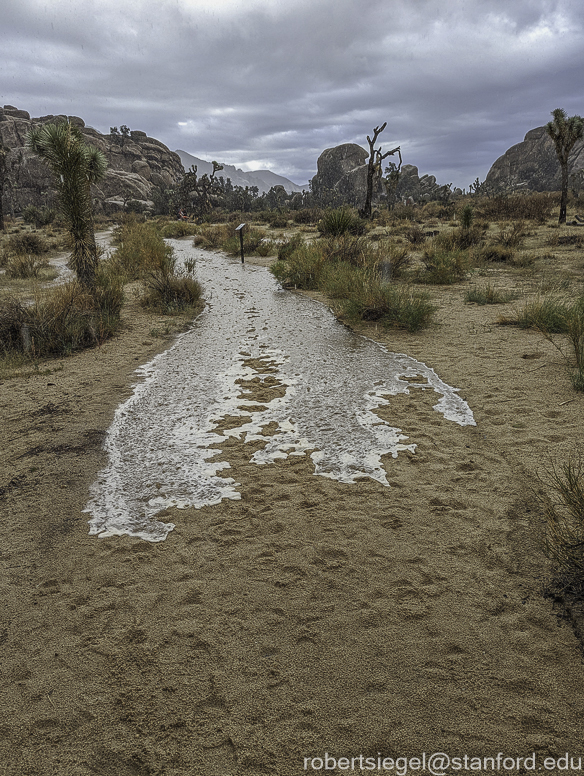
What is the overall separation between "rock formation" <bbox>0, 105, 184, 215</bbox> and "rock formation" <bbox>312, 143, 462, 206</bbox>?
27805 millimetres

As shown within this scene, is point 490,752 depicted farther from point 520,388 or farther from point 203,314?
point 203,314

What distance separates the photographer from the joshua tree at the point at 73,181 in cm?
999

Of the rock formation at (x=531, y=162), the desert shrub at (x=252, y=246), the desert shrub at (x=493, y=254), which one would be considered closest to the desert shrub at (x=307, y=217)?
the desert shrub at (x=252, y=246)

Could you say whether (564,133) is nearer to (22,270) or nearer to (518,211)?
(518,211)

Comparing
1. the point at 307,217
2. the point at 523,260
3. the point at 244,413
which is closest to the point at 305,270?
the point at 523,260

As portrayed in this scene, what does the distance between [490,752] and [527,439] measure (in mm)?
2880

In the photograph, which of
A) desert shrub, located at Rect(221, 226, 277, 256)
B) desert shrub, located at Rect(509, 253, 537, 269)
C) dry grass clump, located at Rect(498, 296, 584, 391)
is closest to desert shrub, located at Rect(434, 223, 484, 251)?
desert shrub, located at Rect(509, 253, 537, 269)

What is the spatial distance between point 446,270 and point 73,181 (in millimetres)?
9210

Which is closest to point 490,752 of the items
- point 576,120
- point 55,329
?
point 55,329

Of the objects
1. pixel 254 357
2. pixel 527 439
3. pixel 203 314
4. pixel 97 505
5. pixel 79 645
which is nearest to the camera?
pixel 79 645

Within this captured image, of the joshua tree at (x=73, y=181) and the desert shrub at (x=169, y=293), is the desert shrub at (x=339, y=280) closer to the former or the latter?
the desert shrub at (x=169, y=293)

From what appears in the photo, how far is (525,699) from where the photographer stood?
1.98 meters

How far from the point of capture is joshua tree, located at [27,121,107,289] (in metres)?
9.99

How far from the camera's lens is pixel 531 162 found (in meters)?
83.3
